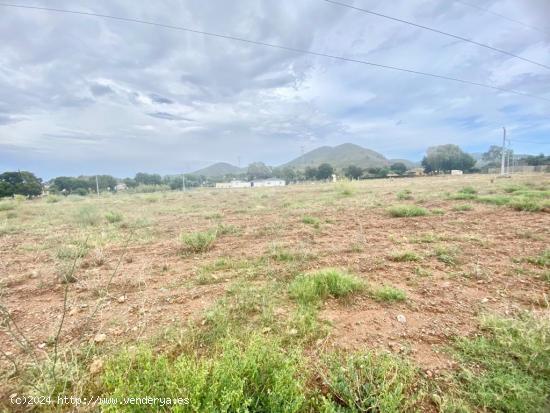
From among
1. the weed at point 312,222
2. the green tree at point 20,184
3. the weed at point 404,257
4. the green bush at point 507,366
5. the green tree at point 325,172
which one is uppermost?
the green tree at point 325,172

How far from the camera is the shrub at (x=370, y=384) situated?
5.20ft

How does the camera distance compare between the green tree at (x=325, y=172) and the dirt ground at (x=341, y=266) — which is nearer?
the dirt ground at (x=341, y=266)

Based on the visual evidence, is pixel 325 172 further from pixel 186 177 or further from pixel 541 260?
pixel 541 260

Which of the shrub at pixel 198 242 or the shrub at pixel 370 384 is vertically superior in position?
the shrub at pixel 198 242

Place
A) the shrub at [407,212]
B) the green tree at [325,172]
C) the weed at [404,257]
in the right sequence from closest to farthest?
the weed at [404,257] < the shrub at [407,212] < the green tree at [325,172]

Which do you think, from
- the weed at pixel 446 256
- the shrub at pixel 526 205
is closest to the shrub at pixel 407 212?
the shrub at pixel 526 205

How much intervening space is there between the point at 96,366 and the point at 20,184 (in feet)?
194

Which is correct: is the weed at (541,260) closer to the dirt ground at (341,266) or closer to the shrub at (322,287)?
the dirt ground at (341,266)

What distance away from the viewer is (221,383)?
1.59 meters

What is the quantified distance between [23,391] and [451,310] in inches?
154

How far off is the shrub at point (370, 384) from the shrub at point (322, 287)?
1.05m

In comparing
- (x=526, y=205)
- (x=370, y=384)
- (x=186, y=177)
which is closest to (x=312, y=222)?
(x=370, y=384)

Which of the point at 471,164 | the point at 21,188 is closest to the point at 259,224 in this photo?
the point at 21,188

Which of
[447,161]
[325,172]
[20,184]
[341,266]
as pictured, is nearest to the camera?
[341,266]
